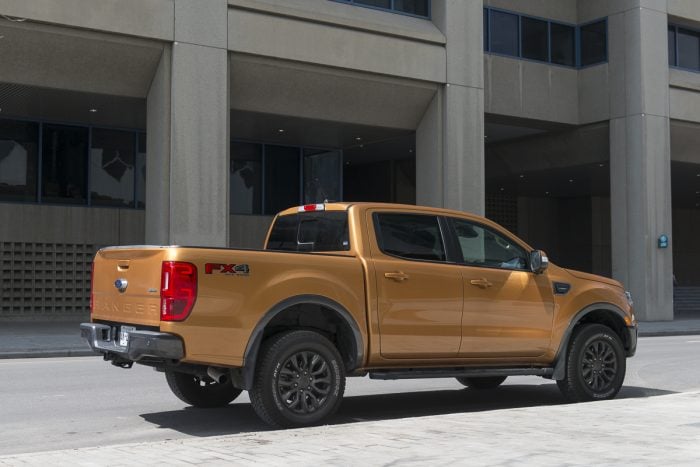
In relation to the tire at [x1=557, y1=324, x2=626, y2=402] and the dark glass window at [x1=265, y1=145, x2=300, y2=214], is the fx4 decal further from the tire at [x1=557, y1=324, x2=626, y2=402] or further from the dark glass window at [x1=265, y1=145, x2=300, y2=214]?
the dark glass window at [x1=265, y1=145, x2=300, y2=214]

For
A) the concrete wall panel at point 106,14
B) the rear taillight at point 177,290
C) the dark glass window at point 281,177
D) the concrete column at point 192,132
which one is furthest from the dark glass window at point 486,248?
the dark glass window at point 281,177

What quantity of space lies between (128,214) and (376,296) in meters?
19.9

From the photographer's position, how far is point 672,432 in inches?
279

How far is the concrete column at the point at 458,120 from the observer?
1017 inches

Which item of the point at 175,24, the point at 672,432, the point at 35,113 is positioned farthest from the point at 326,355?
the point at 35,113

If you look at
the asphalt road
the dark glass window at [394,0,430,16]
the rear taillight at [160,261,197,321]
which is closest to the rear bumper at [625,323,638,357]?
the asphalt road

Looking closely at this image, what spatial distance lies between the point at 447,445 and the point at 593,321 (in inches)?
172

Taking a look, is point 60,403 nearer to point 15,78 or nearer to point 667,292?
point 15,78

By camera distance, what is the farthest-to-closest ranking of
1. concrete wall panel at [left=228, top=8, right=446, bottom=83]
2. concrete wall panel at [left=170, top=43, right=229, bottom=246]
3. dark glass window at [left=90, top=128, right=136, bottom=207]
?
dark glass window at [left=90, top=128, right=136, bottom=207]
concrete wall panel at [left=228, top=8, right=446, bottom=83]
concrete wall panel at [left=170, top=43, right=229, bottom=246]

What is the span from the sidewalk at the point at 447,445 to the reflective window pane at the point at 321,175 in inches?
900

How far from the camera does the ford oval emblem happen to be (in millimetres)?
7891

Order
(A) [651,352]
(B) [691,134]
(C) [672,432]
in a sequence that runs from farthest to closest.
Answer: (B) [691,134]
(A) [651,352]
(C) [672,432]

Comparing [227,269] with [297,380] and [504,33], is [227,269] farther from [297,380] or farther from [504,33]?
[504,33]

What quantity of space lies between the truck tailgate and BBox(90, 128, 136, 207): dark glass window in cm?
1885
